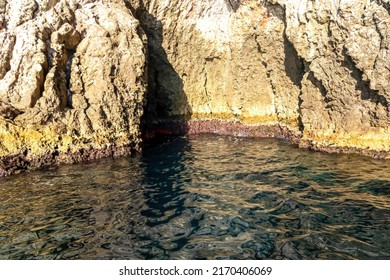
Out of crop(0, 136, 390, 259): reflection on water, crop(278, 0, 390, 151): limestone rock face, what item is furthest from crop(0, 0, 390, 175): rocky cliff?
crop(0, 136, 390, 259): reflection on water

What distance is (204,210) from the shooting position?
1251 cm

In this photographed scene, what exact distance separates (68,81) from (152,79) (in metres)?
11.2

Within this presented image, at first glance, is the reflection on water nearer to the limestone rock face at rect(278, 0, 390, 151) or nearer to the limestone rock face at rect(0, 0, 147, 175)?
the limestone rock face at rect(278, 0, 390, 151)

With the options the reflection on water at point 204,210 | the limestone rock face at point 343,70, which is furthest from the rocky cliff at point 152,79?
the reflection on water at point 204,210

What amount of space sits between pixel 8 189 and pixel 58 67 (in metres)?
9.42

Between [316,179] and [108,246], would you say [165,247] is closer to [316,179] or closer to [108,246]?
[108,246]

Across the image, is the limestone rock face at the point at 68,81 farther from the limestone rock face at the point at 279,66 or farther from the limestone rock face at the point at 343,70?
the limestone rock face at the point at 343,70

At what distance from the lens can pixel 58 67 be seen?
21828 mm

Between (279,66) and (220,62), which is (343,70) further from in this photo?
(220,62)

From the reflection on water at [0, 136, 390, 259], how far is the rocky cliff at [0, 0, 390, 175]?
8.61 feet

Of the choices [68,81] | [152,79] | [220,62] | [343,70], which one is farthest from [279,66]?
[68,81]

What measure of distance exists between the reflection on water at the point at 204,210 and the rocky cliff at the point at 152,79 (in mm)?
2626

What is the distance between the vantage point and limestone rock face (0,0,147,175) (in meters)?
20.0
